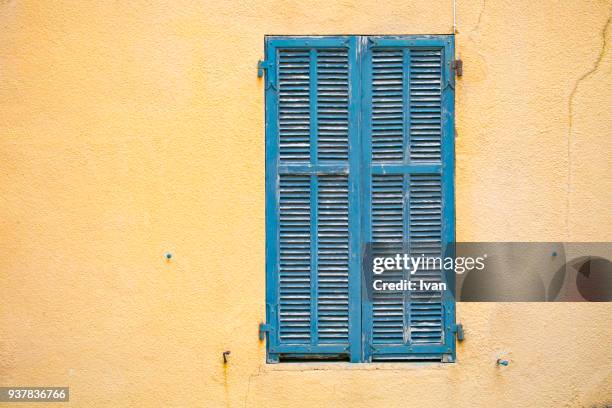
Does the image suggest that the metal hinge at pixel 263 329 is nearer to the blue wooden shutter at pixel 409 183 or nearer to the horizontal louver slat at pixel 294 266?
the horizontal louver slat at pixel 294 266

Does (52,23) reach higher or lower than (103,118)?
higher

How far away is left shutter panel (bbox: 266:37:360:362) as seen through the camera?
11.0ft

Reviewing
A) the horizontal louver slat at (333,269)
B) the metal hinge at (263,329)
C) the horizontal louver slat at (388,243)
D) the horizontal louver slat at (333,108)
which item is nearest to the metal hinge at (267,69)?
the horizontal louver slat at (333,108)

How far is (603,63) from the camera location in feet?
11.1

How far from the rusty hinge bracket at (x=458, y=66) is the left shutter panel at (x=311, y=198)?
573 mm

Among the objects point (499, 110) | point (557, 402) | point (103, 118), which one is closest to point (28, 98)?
point (103, 118)

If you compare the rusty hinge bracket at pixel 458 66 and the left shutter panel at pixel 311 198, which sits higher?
the rusty hinge bracket at pixel 458 66

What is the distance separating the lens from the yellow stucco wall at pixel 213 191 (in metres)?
3.35

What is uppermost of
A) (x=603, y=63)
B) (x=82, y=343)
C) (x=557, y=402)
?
(x=603, y=63)

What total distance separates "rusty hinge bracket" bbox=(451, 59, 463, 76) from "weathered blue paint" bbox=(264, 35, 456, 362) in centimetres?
3

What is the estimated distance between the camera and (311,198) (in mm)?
3365

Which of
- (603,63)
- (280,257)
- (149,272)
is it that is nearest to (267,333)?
(280,257)

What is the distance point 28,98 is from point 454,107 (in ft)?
7.75

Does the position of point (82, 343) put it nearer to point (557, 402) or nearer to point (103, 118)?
point (103, 118)
